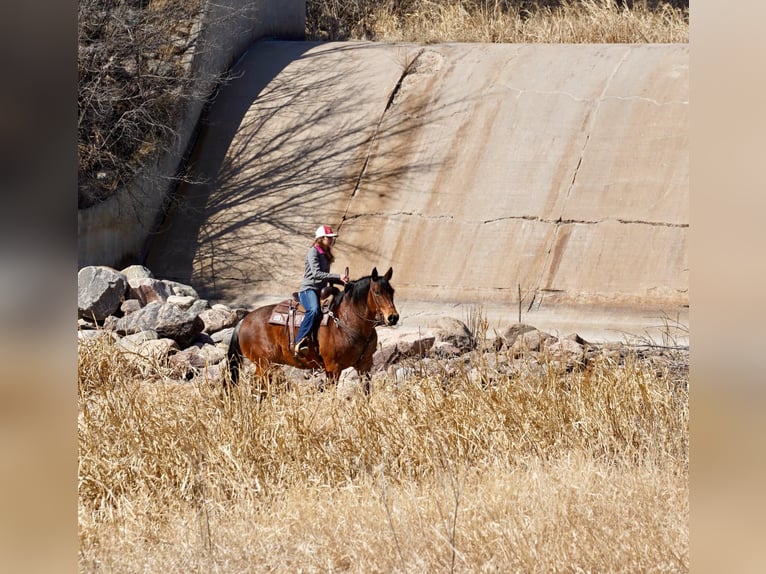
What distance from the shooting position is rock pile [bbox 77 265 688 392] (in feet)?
29.2

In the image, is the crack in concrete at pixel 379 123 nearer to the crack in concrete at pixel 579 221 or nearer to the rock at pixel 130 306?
the crack in concrete at pixel 579 221

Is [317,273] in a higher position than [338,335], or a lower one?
higher

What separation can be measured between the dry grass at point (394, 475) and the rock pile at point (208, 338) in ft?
2.03

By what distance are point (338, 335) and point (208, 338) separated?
376 cm

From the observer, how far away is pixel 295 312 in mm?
9164

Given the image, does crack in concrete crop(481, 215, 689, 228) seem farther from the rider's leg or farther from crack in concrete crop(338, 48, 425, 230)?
the rider's leg

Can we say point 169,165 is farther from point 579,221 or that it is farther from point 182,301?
point 579,221

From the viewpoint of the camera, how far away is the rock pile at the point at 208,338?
8.91 m

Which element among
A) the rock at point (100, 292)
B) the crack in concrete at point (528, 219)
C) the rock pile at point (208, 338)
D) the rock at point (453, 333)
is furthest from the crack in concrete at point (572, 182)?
the rock at point (100, 292)

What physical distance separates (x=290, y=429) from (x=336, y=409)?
532 millimetres

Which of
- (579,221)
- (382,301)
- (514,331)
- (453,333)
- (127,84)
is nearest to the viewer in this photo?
(382,301)

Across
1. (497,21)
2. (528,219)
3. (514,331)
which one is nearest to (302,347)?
(514,331)
